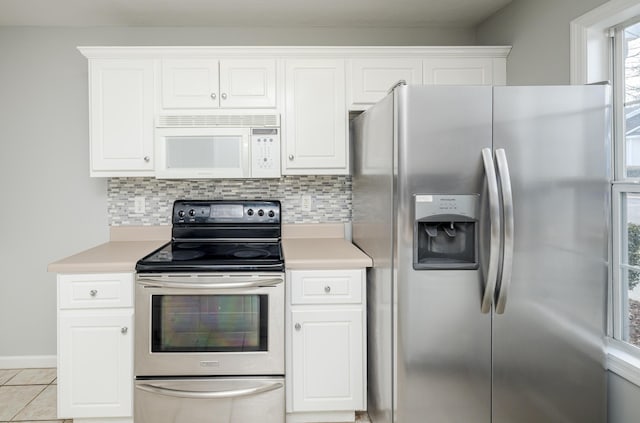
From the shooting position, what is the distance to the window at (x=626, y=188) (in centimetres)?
191

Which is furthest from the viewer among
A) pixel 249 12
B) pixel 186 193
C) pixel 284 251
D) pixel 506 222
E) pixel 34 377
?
pixel 186 193

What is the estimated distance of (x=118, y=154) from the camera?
2648 millimetres

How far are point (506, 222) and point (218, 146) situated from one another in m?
1.69

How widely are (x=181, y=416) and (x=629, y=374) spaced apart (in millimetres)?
2075

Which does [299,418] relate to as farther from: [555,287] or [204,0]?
[204,0]

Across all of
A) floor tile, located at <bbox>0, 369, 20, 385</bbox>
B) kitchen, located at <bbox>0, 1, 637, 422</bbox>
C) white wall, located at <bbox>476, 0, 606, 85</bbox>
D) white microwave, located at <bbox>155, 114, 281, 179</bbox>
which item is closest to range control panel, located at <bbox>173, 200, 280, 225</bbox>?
kitchen, located at <bbox>0, 1, 637, 422</bbox>

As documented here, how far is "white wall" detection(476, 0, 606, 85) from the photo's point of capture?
217 centimetres

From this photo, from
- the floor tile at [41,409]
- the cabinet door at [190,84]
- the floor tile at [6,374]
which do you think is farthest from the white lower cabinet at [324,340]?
the floor tile at [6,374]

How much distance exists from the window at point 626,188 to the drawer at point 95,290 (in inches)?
93.2

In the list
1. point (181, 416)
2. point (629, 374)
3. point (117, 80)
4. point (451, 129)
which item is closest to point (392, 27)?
point (451, 129)

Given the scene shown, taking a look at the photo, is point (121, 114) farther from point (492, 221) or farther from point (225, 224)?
point (492, 221)

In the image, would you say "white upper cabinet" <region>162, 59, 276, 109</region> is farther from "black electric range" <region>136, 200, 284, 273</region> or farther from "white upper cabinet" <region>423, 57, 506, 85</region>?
"white upper cabinet" <region>423, 57, 506, 85</region>

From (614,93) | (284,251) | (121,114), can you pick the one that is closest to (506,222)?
(614,93)

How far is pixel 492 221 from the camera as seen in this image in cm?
177
